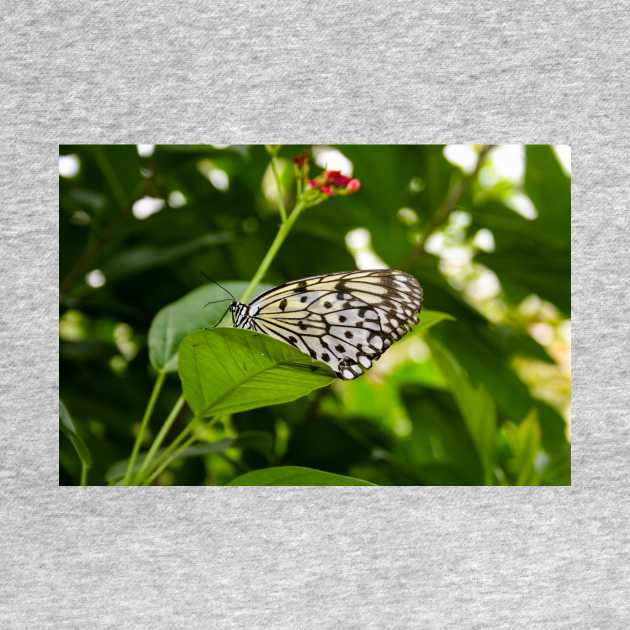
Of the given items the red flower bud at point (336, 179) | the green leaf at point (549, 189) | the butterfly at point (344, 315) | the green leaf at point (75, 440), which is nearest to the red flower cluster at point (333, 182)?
the red flower bud at point (336, 179)

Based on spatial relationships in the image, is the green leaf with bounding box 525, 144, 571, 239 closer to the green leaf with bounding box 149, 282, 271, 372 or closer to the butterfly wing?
the butterfly wing

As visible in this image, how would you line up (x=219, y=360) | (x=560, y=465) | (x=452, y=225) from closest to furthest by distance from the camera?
(x=219, y=360) < (x=560, y=465) < (x=452, y=225)

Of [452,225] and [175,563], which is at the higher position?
[452,225]

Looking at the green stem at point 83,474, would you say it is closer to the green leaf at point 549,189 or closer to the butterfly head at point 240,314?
the butterfly head at point 240,314

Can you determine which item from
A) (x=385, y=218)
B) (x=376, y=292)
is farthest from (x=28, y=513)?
(x=385, y=218)

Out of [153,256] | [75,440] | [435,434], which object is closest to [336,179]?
[153,256]

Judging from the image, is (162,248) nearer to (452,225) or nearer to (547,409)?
(452,225)

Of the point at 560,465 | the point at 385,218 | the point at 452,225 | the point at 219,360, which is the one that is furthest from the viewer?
the point at 452,225

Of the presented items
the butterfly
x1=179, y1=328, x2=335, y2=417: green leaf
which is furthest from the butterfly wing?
x1=179, y1=328, x2=335, y2=417: green leaf
